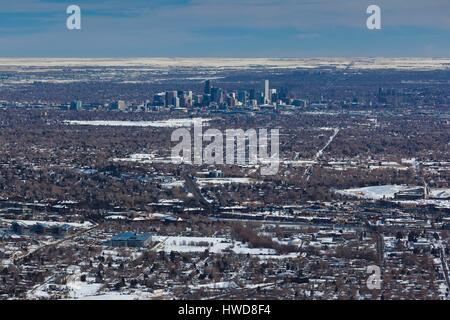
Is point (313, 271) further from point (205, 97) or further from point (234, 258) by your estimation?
point (205, 97)

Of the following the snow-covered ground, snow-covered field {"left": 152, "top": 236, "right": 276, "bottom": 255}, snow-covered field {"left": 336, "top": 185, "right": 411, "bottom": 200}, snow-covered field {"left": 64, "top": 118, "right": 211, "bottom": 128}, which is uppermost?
snow-covered field {"left": 152, "top": 236, "right": 276, "bottom": 255}

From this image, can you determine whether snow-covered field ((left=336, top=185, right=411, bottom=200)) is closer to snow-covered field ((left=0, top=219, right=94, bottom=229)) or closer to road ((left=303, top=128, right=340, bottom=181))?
road ((left=303, top=128, right=340, bottom=181))

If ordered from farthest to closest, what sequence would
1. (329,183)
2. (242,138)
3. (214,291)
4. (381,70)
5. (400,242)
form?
1. (381,70)
2. (242,138)
3. (329,183)
4. (400,242)
5. (214,291)

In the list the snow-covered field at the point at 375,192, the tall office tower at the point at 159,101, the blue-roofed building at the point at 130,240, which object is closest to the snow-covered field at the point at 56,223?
the blue-roofed building at the point at 130,240

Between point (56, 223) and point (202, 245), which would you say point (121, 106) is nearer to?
point (56, 223)

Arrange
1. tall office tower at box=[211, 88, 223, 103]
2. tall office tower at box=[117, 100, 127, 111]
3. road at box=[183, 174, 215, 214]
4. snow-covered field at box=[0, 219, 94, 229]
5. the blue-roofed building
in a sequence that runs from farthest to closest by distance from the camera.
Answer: tall office tower at box=[211, 88, 223, 103] < tall office tower at box=[117, 100, 127, 111] < road at box=[183, 174, 215, 214] < snow-covered field at box=[0, 219, 94, 229] < the blue-roofed building

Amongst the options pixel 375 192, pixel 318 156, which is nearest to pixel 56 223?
pixel 375 192

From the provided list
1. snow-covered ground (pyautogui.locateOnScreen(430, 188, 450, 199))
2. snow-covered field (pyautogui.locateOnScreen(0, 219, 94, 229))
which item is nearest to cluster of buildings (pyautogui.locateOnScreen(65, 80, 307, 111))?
snow-covered ground (pyautogui.locateOnScreen(430, 188, 450, 199))

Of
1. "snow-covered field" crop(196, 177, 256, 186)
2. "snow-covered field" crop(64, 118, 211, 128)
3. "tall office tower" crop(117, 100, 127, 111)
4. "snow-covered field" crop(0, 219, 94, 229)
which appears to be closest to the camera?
"snow-covered field" crop(0, 219, 94, 229)

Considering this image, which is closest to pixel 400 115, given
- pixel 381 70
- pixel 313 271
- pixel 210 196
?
pixel 210 196
